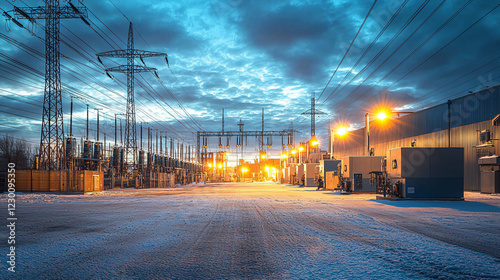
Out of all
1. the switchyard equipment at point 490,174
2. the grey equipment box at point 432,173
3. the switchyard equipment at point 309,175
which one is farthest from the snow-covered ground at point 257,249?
the switchyard equipment at point 309,175

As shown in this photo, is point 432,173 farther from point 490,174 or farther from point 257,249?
point 257,249

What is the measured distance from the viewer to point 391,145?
161 ft

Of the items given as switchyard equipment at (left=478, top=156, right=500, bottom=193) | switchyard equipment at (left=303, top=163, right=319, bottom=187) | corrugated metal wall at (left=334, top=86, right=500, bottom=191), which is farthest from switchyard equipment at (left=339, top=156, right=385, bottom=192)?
switchyard equipment at (left=303, top=163, right=319, bottom=187)

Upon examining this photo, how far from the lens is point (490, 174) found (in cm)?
2859

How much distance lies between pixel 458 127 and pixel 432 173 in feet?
65.3

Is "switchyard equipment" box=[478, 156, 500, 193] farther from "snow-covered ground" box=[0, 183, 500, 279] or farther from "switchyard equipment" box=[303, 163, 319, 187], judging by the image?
"switchyard equipment" box=[303, 163, 319, 187]

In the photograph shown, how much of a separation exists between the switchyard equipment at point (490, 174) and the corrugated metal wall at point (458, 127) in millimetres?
2114

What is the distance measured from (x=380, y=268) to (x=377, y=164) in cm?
2722

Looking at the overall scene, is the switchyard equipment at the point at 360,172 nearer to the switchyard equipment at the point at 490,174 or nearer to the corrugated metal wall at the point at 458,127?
the switchyard equipment at the point at 490,174

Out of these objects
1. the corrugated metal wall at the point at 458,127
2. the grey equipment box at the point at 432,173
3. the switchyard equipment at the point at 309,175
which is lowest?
the switchyard equipment at the point at 309,175

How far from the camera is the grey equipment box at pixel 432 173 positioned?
2058cm

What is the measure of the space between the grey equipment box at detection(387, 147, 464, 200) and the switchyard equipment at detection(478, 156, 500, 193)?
10.3m

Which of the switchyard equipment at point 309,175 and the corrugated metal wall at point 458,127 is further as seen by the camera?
the switchyard equipment at point 309,175

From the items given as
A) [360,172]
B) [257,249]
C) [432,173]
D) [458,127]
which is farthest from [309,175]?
[257,249]
